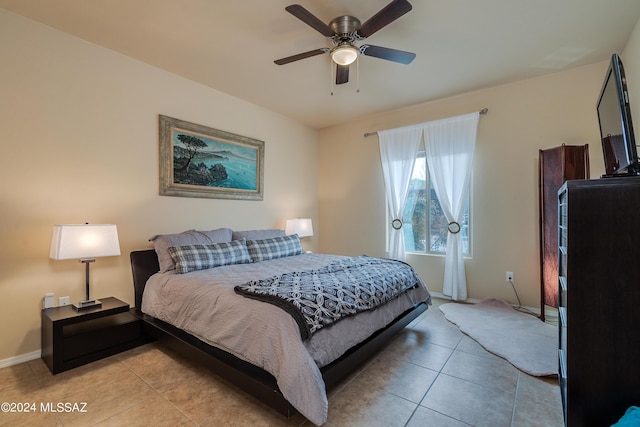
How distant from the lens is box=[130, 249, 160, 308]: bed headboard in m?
2.93

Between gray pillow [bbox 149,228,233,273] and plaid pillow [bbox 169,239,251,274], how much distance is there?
0.35 ft

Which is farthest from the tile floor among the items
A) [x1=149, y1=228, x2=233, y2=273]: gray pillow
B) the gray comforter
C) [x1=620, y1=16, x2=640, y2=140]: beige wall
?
[x1=620, y1=16, x2=640, y2=140]: beige wall

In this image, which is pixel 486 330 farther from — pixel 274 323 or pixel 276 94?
pixel 276 94

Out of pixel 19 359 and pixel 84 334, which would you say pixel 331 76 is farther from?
pixel 19 359

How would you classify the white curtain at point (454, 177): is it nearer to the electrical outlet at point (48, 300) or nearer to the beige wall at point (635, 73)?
the beige wall at point (635, 73)

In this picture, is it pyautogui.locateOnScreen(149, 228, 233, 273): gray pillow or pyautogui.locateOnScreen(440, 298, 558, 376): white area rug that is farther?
pyautogui.locateOnScreen(149, 228, 233, 273): gray pillow

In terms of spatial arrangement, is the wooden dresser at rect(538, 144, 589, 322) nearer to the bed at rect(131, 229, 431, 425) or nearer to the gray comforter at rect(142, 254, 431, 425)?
the bed at rect(131, 229, 431, 425)

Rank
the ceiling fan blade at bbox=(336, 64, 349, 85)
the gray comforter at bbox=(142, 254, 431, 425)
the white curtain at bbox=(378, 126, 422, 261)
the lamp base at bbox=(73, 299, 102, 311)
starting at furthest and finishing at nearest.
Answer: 1. the white curtain at bbox=(378, 126, 422, 261)
2. the ceiling fan blade at bbox=(336, 64, 349, 85)
3. the lamp base at bbox=(73, 299, 102, 311)
4. the gray comforter at bbox=(142, 254, 431, 425)

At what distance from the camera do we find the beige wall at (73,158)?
7.81 ft

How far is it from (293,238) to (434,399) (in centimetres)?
252

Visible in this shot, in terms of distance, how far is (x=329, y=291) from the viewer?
2.03m

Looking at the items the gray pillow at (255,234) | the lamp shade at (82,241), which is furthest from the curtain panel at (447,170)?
the lamp shade at (82,241)

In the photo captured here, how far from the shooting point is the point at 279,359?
1.64 m

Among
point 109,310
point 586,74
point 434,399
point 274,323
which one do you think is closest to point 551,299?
point 434,399
